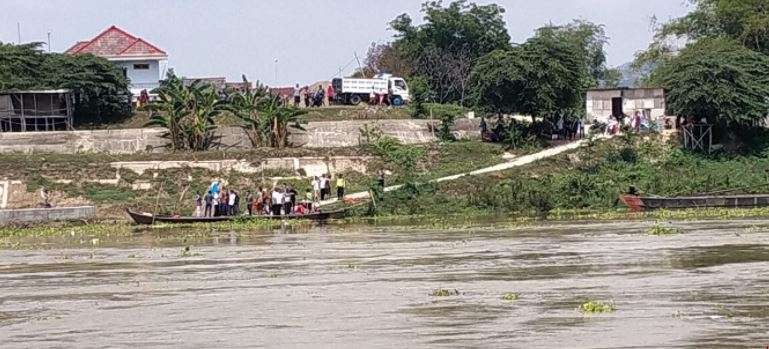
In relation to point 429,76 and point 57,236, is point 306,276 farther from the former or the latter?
point 429,76

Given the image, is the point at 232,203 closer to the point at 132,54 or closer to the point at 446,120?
the point at 446,120

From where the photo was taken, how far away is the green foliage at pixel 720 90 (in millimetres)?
57562

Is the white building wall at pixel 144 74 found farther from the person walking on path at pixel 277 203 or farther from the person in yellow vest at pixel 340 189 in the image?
the person walking on path at pixel 277 203

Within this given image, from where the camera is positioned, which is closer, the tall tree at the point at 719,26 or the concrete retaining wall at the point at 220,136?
the concrete retaining wall at the point at 220,136

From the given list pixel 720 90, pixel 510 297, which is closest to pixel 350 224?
pixel 720 90

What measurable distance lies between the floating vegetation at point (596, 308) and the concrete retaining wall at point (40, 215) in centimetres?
3343

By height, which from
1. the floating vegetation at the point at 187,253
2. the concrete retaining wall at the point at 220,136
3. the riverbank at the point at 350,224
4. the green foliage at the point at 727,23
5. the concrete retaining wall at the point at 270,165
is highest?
the green foliage at the point at 727,23

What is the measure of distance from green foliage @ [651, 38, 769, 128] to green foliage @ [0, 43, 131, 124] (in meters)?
27.3

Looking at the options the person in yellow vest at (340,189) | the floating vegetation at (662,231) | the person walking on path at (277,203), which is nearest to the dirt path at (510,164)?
the person in yellow vest at (340,189)

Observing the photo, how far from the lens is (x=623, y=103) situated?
6725 cm

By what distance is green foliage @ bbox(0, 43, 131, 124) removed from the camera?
68188mm

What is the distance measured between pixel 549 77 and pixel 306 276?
38.1 meters

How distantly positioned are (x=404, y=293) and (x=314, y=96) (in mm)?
55458

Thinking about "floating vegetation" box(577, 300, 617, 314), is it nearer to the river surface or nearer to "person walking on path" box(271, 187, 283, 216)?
the river surface
